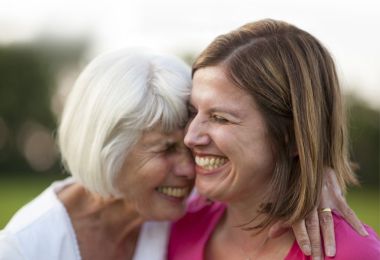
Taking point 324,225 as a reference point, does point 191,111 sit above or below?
above

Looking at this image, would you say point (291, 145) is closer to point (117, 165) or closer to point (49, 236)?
point (117, 165)

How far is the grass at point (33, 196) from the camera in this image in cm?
1515

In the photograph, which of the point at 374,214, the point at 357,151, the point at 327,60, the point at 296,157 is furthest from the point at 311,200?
the point at 357,151

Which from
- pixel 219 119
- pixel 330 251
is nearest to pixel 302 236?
pixel 330 251

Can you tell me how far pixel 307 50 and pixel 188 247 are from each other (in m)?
1.13

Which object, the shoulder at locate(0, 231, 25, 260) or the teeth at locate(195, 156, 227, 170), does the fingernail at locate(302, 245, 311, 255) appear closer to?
the teeth at locate(195, 156, 227, 170)

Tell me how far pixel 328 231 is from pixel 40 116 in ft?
68.6

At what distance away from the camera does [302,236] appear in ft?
9.43

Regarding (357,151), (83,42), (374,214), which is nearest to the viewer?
(374,214)

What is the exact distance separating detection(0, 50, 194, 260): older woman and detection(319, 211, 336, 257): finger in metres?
0.75

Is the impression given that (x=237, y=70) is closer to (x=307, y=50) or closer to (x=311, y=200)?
(x=307, y=50)

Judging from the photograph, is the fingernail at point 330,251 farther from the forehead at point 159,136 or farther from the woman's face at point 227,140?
the forehead at point 159,136

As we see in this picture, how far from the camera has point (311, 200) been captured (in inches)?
115

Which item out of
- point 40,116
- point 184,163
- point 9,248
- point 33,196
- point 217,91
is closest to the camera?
point 217,91
